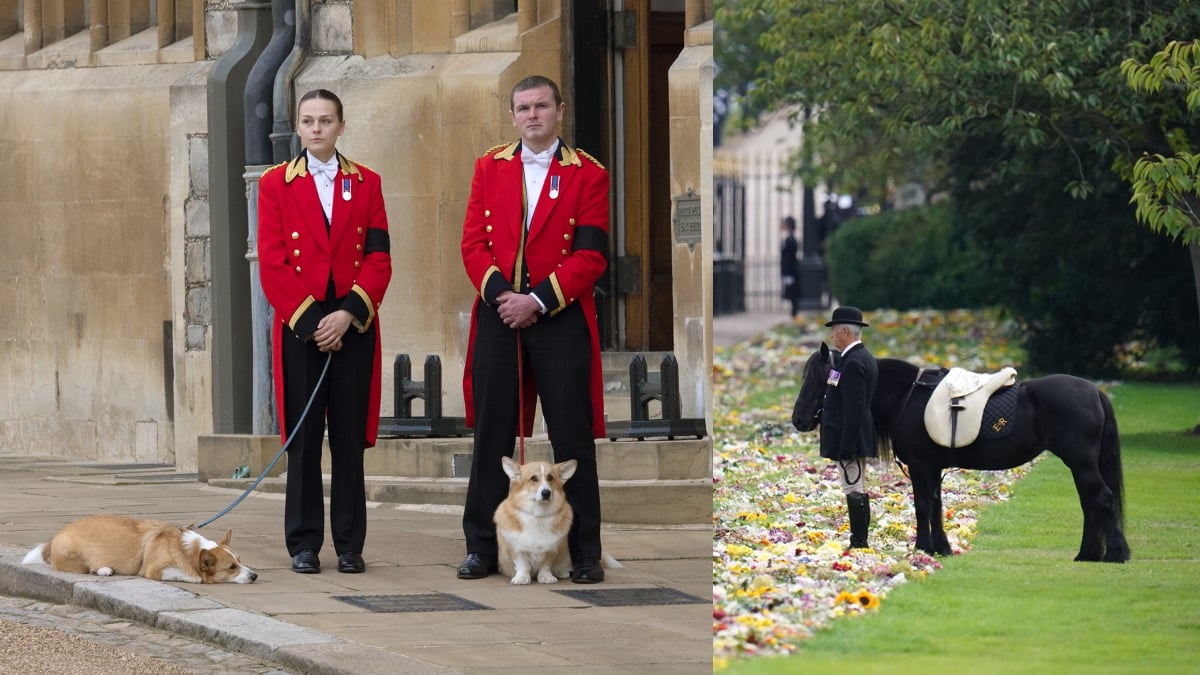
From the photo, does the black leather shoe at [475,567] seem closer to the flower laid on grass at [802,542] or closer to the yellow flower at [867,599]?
the flower laid on grass at [802,542]

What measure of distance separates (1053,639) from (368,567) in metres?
4.26

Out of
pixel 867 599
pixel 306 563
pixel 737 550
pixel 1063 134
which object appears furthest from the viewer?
pixel 306 563

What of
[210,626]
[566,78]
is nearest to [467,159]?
[566,78]

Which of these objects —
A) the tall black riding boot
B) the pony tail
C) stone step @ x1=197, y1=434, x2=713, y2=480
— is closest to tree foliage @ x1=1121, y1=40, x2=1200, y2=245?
the pony tail

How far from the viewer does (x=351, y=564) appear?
7.60 meters

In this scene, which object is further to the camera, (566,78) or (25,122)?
(25,122)

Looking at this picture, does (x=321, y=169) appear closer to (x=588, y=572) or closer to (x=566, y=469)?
(x=566, y=469)

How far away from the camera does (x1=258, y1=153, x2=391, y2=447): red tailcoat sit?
749 cm

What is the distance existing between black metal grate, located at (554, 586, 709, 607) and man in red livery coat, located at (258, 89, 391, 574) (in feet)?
3.13

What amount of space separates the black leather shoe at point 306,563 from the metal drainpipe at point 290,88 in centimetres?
418

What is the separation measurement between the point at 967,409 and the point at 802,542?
0.73 meters

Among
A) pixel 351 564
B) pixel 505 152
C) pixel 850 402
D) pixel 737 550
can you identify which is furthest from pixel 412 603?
pixel 737 550

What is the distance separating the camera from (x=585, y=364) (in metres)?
7.44

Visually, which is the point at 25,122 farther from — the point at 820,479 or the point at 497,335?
the point at 820,479
